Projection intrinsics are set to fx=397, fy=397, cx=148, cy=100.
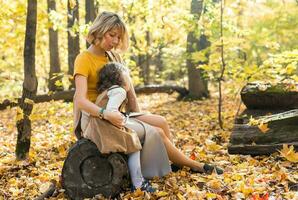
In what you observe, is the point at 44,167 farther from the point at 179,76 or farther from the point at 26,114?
the point at 179,76

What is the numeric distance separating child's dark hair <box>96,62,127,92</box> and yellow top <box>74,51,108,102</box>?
0.45 ft

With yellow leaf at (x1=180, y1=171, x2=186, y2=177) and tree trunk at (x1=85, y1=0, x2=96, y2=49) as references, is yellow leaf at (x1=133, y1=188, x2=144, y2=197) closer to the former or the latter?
yellow leaf at (x1=180, y1=171, x2=186, y2=177)

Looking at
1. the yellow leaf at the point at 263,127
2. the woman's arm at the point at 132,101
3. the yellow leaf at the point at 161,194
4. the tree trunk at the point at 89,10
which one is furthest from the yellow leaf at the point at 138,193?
the tree trunk at the point at 89,10

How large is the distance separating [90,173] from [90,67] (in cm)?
103

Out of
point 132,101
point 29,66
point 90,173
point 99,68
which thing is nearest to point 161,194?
point 90,173

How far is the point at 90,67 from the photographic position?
3893 millimetres

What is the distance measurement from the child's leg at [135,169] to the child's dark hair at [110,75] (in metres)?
0.69

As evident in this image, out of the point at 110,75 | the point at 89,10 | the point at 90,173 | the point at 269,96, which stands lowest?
the point at 90,173

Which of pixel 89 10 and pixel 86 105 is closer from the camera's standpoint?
pixel 86 105

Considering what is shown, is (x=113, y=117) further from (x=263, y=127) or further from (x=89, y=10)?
(x=89, y=10)

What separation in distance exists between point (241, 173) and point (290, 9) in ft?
42.2

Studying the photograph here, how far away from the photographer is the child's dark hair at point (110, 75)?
12.4ft

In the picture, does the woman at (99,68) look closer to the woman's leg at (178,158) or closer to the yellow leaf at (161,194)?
the woman's leg at (178,158)

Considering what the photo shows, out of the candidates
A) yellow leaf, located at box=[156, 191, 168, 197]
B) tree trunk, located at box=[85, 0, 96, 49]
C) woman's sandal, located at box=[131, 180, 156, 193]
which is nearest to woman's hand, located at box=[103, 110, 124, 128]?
woman's sandal, located at box=[131, 180, 156, 193]
